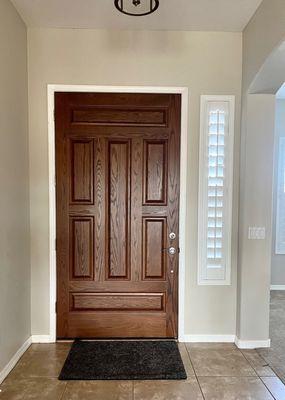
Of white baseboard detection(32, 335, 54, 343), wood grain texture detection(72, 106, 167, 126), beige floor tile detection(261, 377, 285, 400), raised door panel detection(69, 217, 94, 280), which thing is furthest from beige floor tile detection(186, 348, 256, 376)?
wood grain texture detection(72, 106, 167, 126)

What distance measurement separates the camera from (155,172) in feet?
10.3

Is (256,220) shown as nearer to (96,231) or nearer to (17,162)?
(96,231)

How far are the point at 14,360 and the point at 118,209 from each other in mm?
1562

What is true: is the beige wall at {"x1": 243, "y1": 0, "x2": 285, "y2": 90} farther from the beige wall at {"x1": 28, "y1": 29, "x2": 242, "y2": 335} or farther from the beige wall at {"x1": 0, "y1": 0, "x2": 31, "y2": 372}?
the beige wall at {"x1": 0, "y1": 0, "x2": 31, "y2": 372}

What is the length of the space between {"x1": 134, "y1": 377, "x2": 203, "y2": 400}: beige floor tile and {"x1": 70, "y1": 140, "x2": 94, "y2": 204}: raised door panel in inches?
63.9

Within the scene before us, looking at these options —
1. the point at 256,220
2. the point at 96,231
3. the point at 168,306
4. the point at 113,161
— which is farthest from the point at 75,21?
the point at 168,306

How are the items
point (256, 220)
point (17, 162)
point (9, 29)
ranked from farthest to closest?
point (256, 220) → point (17, 162) → point (9, 29)

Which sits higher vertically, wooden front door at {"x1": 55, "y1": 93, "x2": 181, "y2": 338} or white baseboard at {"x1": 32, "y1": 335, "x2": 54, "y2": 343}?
wooden front door at {"x1": 55, "y1": 93, "x2": 181, "y2": 338}

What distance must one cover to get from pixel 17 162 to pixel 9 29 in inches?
42.1

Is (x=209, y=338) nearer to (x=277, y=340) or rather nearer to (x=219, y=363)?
(x=219, y=363)

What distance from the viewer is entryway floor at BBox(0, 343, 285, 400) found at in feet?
7.67

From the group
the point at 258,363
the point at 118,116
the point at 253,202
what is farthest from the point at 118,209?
the point at 258,363

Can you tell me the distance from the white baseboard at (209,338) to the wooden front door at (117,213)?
0.20 meters

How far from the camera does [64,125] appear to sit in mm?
3088
